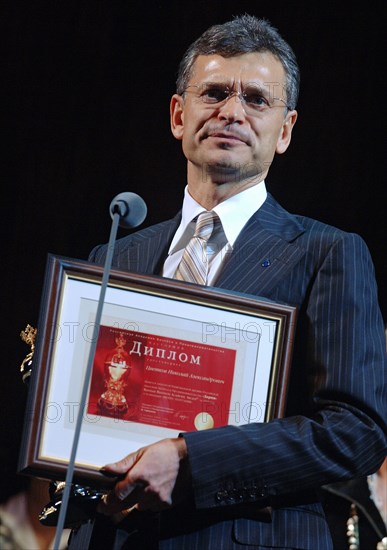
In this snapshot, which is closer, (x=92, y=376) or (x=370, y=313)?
(x=92, y=376)

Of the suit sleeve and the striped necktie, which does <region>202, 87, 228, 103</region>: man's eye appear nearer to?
the striped necktie

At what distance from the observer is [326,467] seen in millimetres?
1584

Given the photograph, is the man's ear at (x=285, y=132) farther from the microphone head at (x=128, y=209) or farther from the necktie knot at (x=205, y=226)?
the microphone head at (x=128, y=209)

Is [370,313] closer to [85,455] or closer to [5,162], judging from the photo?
[85,455]

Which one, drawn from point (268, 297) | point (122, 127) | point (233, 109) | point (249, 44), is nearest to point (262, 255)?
point (268, 297)

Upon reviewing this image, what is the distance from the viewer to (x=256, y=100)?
199 centimetres

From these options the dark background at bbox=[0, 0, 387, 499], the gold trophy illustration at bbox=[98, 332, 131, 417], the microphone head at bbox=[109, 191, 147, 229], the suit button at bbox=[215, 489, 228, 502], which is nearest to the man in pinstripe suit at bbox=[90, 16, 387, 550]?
the suit button at bbox=[215, 489, 228, 502]

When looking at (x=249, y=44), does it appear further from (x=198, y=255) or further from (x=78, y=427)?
(x=78, y=427)

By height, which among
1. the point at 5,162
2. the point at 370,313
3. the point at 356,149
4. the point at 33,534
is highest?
the point at 356,149

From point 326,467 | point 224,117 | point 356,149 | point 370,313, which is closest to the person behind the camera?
point 326,467

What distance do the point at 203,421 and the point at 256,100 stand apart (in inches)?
29.1

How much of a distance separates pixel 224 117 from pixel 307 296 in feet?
1.46

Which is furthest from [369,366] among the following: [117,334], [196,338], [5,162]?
[5,162]

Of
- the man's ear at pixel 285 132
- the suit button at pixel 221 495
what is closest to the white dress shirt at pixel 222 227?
the man's ear at pixel 285 132
